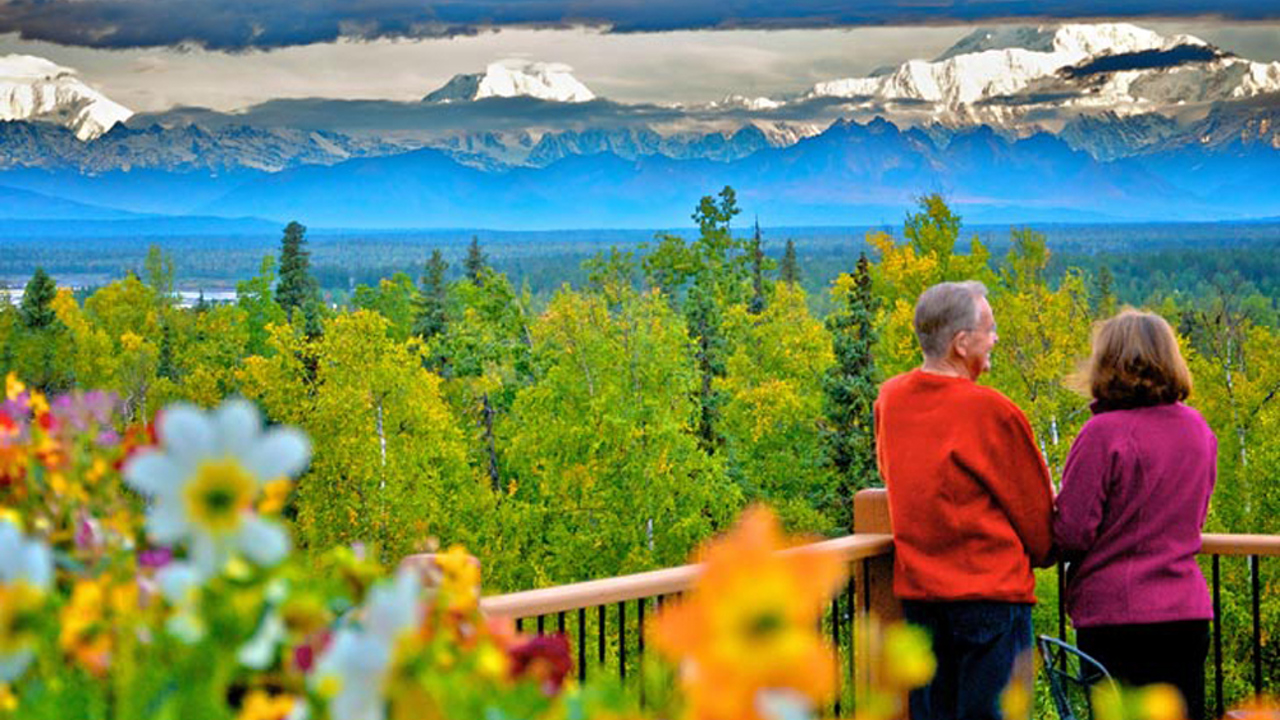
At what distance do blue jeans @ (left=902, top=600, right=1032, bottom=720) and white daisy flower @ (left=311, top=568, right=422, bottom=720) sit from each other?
273 centimetres

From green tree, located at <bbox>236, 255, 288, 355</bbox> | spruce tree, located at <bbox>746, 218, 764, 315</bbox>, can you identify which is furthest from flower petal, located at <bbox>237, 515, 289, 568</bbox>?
green tree, located at <bbox>236, 255, 288, 355</bbox>

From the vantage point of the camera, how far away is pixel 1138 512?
10.9 feet

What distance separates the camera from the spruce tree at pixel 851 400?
2694cm

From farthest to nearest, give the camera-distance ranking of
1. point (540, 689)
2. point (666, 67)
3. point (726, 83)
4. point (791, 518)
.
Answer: point (726, 83) → point (666, 67) → point (791, 518) → point (540, 689)

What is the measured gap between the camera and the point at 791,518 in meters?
26.8

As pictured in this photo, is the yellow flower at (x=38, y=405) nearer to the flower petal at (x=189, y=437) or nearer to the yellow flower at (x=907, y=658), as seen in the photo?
the flower petal at (x=189, y=437)

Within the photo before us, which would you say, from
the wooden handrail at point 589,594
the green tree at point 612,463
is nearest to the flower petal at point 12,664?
the wooden handrail at point 589,594

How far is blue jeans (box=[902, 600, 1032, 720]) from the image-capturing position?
11.4 ft

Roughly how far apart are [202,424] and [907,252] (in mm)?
31914

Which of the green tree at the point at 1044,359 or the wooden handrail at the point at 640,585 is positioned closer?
the wooden handrail at the point at 640,585

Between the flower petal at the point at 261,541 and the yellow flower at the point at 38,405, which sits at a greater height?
the yellow flower at the point at 38,405

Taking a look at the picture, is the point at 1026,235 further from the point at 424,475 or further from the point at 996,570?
the point at 996,570

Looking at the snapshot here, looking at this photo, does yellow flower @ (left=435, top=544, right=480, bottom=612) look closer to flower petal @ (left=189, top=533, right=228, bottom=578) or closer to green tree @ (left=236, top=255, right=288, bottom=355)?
flower petal @ (left=189, top=533, right=228, bottom=578)

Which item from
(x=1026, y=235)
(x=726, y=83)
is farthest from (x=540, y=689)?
(x=726, y=83)
